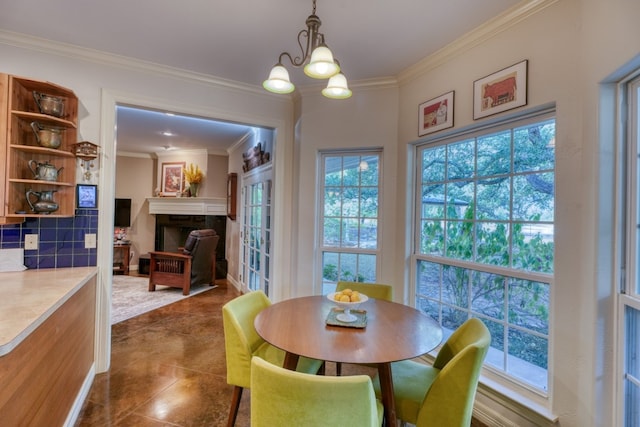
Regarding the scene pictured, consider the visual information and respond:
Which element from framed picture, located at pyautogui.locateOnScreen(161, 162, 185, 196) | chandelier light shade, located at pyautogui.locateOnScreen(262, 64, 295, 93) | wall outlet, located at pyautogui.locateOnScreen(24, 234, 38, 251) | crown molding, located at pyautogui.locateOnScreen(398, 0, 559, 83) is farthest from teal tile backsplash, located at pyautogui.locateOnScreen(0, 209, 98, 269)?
framed picture, located at pyautogui.locateOnScreen(161, 162, 185, 196)

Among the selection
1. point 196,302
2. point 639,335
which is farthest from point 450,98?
point 196,302

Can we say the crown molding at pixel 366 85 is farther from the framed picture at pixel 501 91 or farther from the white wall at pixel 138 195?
the white wall at pixel 138 195

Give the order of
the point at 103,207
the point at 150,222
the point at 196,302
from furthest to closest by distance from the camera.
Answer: the point at 150,222, the point at 196,302, the point at 103,207

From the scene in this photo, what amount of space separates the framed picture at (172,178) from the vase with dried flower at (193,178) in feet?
0.95

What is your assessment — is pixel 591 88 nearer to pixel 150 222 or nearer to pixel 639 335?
pixel 639 335

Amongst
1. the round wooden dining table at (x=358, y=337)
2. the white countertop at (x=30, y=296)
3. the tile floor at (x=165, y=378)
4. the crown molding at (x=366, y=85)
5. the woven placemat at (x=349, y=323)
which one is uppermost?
the crown molding at (x=366, y=85)

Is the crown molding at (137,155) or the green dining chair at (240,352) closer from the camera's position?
the green dining chair at (240,352)

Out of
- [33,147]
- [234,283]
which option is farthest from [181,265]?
[33,147]

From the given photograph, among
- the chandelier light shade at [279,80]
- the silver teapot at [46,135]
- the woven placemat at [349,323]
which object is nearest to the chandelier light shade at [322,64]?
the chandelier light shade at [279,80]

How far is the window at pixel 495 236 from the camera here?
182cm

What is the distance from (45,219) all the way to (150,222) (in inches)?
183

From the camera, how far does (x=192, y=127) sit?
457cm

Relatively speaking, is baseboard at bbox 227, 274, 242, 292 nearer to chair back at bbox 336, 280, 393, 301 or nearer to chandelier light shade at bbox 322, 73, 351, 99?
chair back at bbox 336, 280, 393, 301

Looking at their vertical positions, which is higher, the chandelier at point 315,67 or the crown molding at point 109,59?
the crown molding at point 109,59
